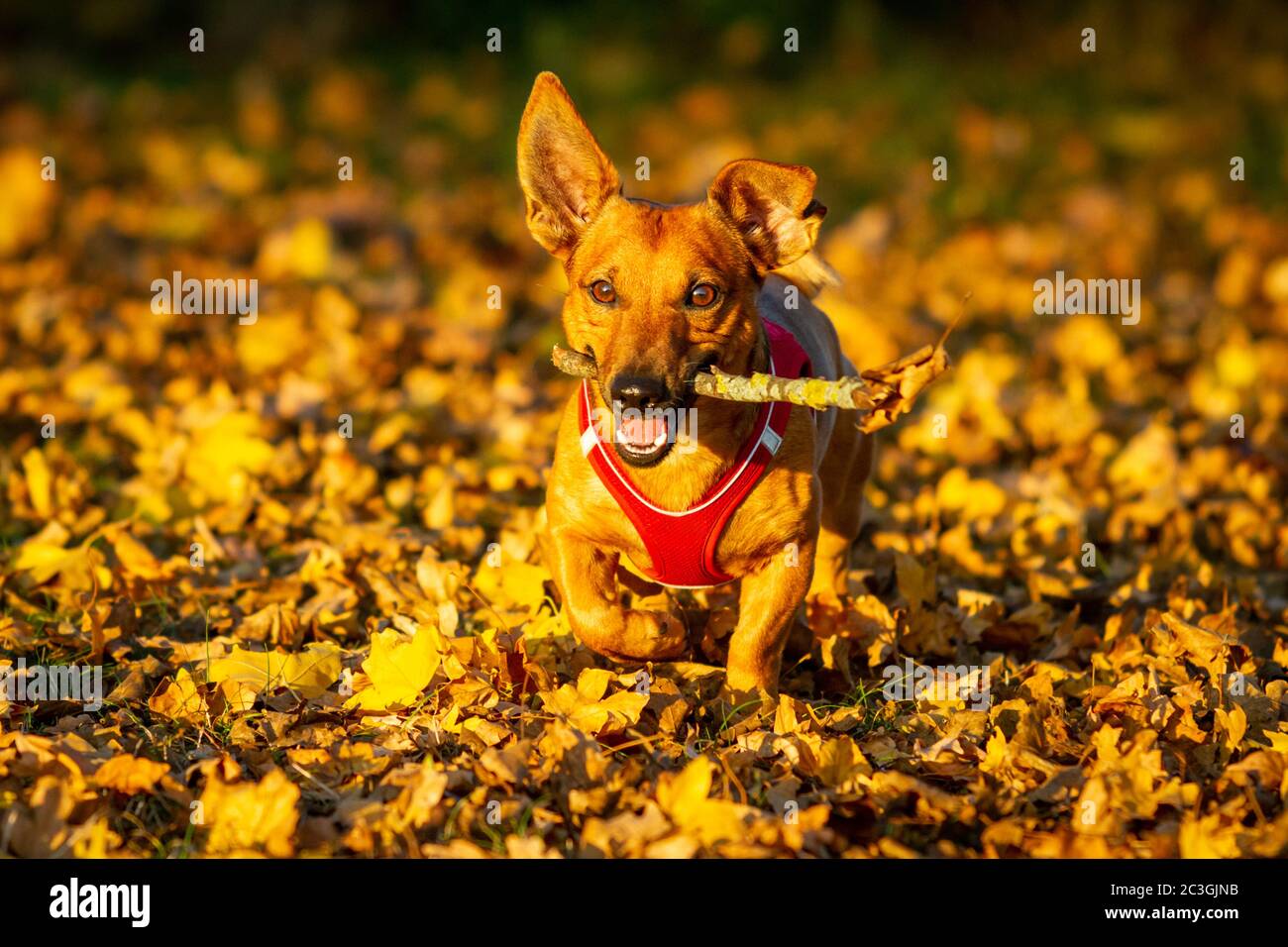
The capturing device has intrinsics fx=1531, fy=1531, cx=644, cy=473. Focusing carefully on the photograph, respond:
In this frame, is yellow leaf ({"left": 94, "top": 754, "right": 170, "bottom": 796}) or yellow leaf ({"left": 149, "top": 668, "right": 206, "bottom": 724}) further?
yellow leaf ({"left": 149, "top": 668, "right": 206, "bottom": 724})

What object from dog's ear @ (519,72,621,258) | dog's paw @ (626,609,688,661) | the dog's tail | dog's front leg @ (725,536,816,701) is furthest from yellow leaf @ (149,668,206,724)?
the dog's tail

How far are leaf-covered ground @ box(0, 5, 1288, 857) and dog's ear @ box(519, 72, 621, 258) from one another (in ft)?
2.89

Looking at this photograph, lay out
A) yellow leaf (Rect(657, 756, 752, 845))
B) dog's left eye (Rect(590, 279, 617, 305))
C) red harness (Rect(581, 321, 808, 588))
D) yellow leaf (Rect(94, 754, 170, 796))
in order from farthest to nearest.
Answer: red harness (Rect(581, 321, 808, 588))
dog's left eye (Rect(590, 279, 617, 305))
yellow leaf (Rect(94, 754, 170, 796))
yellow leaf (Rect(657, 756, 752, 845))

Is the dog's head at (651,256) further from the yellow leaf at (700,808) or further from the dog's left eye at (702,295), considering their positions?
the yellow leaf at (700,808)

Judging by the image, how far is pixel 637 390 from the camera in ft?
11.9

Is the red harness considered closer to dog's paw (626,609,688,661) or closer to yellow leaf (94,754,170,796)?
dog's paw (626,609,688,661)

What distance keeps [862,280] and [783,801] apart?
618cm

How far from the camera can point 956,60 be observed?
14.3m

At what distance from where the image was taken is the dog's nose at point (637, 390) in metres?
3.63

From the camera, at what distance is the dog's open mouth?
3.85m

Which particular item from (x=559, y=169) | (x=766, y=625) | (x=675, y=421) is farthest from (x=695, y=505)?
(x=559, y=169)

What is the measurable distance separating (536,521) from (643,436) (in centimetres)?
128

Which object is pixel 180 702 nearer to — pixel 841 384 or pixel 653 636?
pixel 653 636

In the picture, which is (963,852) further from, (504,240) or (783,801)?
(504,240)
